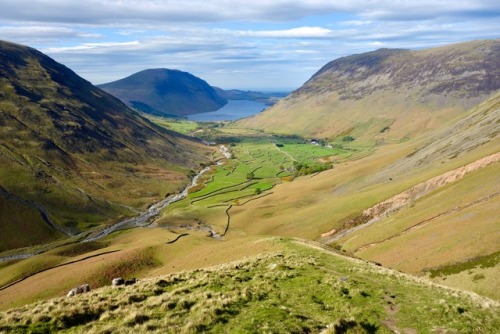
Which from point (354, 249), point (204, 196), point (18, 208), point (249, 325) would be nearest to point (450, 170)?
point (354, 249)

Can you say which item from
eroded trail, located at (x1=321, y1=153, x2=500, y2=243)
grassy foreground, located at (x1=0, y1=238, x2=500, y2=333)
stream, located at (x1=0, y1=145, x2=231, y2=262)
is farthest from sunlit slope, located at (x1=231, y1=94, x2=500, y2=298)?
stream, located at (x1=0, y1=145, x2=231, y2=262)

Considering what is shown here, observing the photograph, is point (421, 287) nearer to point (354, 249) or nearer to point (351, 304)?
point (351, 304)

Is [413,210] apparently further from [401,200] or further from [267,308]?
[267,308]

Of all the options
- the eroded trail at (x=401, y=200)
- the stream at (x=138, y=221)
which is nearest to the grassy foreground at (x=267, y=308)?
the eroded trail at (x=401, y=200)

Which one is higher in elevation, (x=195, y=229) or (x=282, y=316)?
(x=282, y=316)

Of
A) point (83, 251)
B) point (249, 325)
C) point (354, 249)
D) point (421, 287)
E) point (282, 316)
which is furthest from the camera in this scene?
point (83, 251)

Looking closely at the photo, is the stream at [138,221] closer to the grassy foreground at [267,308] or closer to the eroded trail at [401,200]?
the eroded trail at [401,200]

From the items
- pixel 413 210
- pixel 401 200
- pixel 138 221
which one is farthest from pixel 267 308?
pixel 138 221
